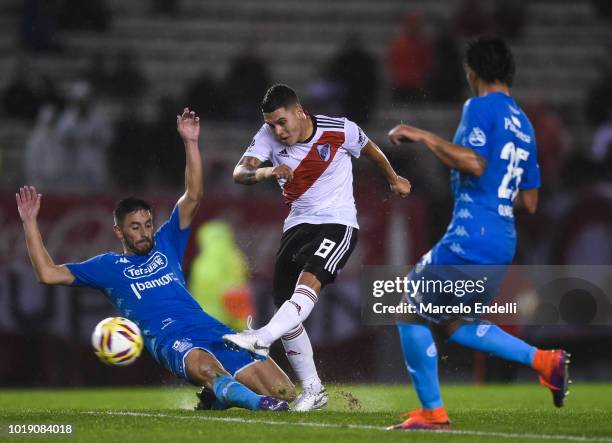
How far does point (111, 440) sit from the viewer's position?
276 inches

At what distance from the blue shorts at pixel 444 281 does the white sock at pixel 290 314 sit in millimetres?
1294

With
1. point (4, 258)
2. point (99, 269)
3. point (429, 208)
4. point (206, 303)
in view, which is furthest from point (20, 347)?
point (99, 269)

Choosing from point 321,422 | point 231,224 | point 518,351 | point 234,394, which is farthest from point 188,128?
point 231,224

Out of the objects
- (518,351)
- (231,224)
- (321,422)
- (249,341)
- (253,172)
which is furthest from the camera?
(231,224)

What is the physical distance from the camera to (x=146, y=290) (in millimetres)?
9234

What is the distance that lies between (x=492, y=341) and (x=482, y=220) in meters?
0.74

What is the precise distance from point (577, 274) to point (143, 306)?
757 centimetres

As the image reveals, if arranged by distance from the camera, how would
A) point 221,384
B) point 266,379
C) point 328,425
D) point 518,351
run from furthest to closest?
point 266,379, point 221,384, point 328,425, point 518,351

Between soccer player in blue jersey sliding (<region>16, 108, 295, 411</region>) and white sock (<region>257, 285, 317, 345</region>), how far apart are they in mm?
Result: 729

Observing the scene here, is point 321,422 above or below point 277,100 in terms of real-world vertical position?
below

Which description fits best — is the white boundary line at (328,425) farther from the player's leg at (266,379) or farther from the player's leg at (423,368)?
the player's leg at (266,379)

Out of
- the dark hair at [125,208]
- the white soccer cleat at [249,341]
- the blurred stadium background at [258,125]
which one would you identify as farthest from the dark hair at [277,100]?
the blurred stadium background at [258,125]

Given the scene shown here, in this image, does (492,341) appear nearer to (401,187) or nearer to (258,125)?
(401,187)

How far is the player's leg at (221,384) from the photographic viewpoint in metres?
8.55
